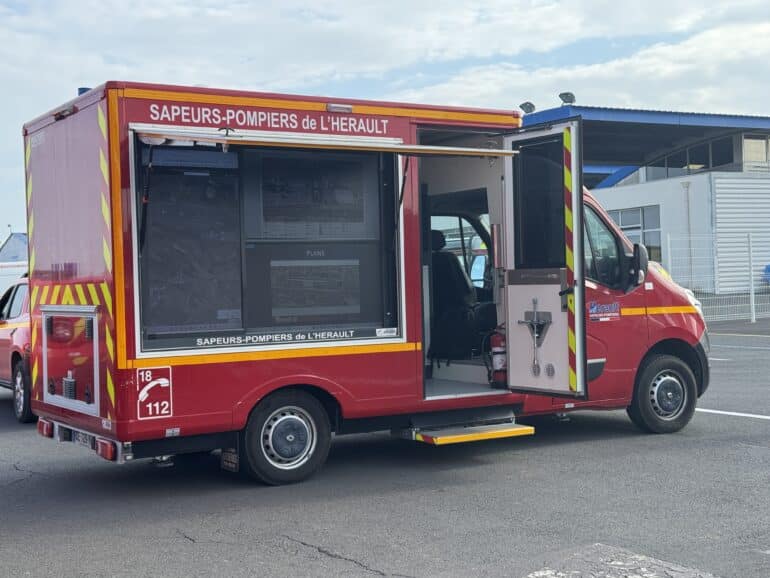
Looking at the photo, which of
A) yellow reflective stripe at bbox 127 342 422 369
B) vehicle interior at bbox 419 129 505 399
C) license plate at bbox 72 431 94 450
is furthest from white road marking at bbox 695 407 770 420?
license plate at bbox 72 431 94 450

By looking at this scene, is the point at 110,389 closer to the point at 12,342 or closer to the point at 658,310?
the point at 658,310

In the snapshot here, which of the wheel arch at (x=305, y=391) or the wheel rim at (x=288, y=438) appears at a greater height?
the wheel arch at (x=305, y=391)

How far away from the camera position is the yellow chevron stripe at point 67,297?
786 centimetres

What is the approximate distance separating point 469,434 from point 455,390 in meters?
0.62

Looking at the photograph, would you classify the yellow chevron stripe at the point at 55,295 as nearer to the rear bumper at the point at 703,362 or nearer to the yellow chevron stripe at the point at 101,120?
the yellow chevron stripe at the point at 101,120

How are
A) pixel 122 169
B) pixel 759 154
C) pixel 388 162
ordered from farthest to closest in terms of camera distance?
pixel 759 154
pixel 388 162
pixel 122 169

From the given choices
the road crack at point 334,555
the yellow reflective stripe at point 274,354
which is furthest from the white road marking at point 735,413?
the road crack at point 334,555

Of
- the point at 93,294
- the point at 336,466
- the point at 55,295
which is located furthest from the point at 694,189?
the point at 93,294

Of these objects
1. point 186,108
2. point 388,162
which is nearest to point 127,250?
point 186,108

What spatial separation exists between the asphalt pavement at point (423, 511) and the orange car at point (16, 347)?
1957 mm

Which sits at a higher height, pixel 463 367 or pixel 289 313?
pixel 289 313

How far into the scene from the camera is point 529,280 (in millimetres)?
8625

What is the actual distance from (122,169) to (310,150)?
152 centimetres

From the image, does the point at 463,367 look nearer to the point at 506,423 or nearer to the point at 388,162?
the point at 506,423
